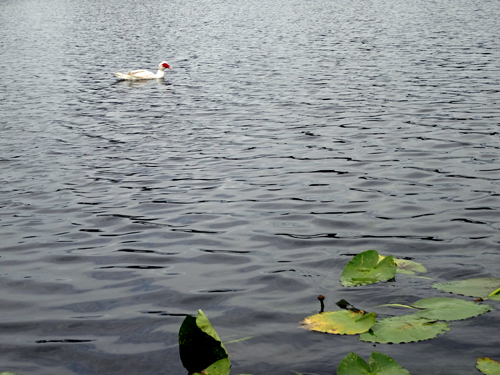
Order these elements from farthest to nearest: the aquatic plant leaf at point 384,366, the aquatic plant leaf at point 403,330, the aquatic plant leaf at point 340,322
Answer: the aquatic plant leaf at point 340,322
the aquatic plant leaf at point 403,330
the aquatic plant leaf at point 384,366

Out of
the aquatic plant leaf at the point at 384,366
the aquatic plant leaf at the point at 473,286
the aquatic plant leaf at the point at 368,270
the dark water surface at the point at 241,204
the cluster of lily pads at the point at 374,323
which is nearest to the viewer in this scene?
the aquatic plant leaf at the point at 384,366

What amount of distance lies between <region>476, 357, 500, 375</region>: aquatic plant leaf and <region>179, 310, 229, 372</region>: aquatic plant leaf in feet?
6.16

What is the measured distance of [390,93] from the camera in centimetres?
1584

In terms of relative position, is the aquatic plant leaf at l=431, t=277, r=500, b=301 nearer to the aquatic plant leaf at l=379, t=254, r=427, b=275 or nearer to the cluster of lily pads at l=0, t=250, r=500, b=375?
the cluster of lily pads at l=0, t=250, r=500, b=375

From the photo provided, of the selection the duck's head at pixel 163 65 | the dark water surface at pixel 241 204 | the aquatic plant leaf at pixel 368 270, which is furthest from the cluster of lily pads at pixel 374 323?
the duck's head at pixel 163 65

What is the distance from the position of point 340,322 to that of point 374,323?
29 centimetres

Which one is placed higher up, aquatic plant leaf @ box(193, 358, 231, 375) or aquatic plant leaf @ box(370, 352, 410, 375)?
aquatic plant leaf @ box(370, 352, 410, 375)

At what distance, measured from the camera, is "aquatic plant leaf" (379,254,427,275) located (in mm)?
5609

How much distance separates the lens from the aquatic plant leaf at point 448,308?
14.9 feet

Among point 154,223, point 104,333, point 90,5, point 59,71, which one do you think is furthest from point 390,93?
point 90,5

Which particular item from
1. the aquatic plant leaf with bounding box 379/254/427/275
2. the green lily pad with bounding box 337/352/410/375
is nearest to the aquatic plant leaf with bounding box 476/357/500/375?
the green lily pad with bounding box 337/352/410/375

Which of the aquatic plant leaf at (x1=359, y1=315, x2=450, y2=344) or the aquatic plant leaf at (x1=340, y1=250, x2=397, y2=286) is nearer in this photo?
the aquatic plant leaf at (x1=359, y1=315, x2=450, y2=344)

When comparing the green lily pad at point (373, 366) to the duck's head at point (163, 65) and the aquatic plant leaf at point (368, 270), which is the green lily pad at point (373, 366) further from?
the duck's head at point (163, 65)

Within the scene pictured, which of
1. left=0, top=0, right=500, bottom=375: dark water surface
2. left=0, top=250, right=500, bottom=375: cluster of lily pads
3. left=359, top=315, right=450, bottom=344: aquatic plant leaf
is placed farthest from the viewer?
left=0, top=0, right=500, bottom=375: dark water surface
